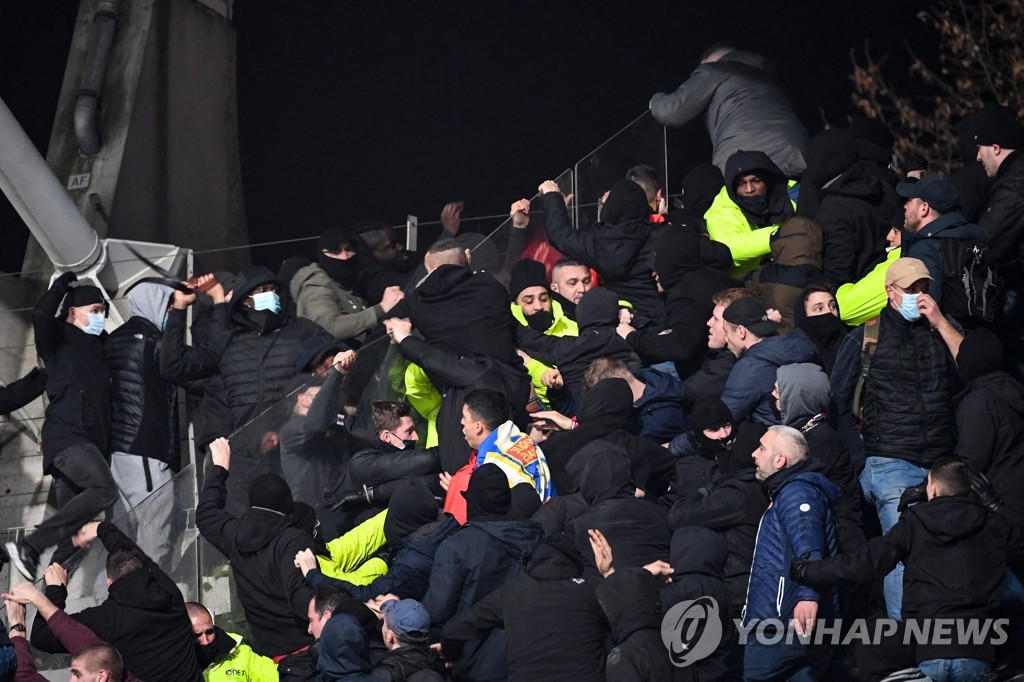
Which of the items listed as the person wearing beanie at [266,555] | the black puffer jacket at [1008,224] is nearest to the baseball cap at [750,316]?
the black puffer jacket at [1008,224]

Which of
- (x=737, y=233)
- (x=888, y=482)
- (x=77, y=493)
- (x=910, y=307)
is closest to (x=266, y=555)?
(x=77, y=493)

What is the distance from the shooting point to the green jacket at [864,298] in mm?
8617

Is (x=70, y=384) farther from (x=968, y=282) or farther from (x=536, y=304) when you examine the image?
(x=968, y=282)

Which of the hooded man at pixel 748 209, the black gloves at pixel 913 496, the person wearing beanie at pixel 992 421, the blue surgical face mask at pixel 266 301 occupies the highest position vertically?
the hooded man at pixel 748 209

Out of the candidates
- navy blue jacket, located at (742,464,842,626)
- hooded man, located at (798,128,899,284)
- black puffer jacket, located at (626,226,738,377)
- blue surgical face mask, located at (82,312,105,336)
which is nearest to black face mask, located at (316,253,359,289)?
blue surgical face mask, located at (82,312,105,336)

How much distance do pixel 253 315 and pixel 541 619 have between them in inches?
142

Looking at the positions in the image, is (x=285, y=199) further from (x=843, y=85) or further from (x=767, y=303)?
(x=767, y=303)

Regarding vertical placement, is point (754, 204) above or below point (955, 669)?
above

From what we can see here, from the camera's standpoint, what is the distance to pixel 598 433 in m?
7.94

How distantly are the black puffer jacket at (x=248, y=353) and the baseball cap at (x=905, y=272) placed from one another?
10.9 feet

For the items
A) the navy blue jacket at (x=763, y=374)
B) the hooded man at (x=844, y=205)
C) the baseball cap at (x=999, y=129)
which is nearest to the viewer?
the navy blue jacket at (x=763, y=374)

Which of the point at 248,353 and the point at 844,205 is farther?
the point at 248,353
